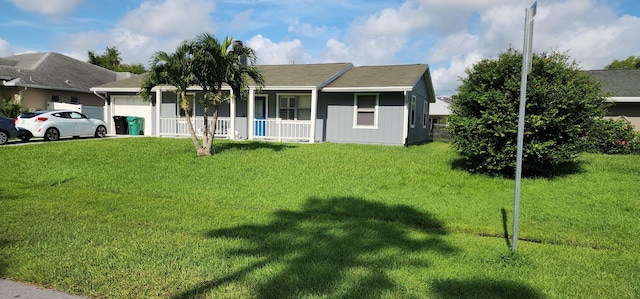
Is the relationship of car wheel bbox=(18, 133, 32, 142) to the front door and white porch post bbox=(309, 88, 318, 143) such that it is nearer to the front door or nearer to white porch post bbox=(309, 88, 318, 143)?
the front door

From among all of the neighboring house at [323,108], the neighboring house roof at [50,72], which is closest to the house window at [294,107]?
the neighboring house at [323,108]

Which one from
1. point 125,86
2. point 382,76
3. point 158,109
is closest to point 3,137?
point 158,109

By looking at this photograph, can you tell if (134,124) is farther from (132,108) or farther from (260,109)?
(260,109)

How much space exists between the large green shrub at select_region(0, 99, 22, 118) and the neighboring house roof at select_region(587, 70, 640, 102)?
29357 millimetres

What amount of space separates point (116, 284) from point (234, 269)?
1020 mm

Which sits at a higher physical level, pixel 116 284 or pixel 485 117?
pixel 485 117

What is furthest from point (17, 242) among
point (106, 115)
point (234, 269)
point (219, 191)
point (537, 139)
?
point (106, 115)

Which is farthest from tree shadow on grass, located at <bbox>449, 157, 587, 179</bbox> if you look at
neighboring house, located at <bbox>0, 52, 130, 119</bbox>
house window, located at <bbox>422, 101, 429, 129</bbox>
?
neighboring house, located at <bbox>0, 52, 130, 119</bbox>

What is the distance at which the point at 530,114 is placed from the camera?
324 inches

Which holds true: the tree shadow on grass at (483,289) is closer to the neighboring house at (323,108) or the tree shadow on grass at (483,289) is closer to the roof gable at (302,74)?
the neighboring house at (323,108)

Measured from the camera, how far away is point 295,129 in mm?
16672

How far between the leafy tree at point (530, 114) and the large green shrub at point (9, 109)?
79.0 ft

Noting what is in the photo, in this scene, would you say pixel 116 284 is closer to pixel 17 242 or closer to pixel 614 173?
pixel 17 242

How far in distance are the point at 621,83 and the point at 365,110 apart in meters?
12.0
